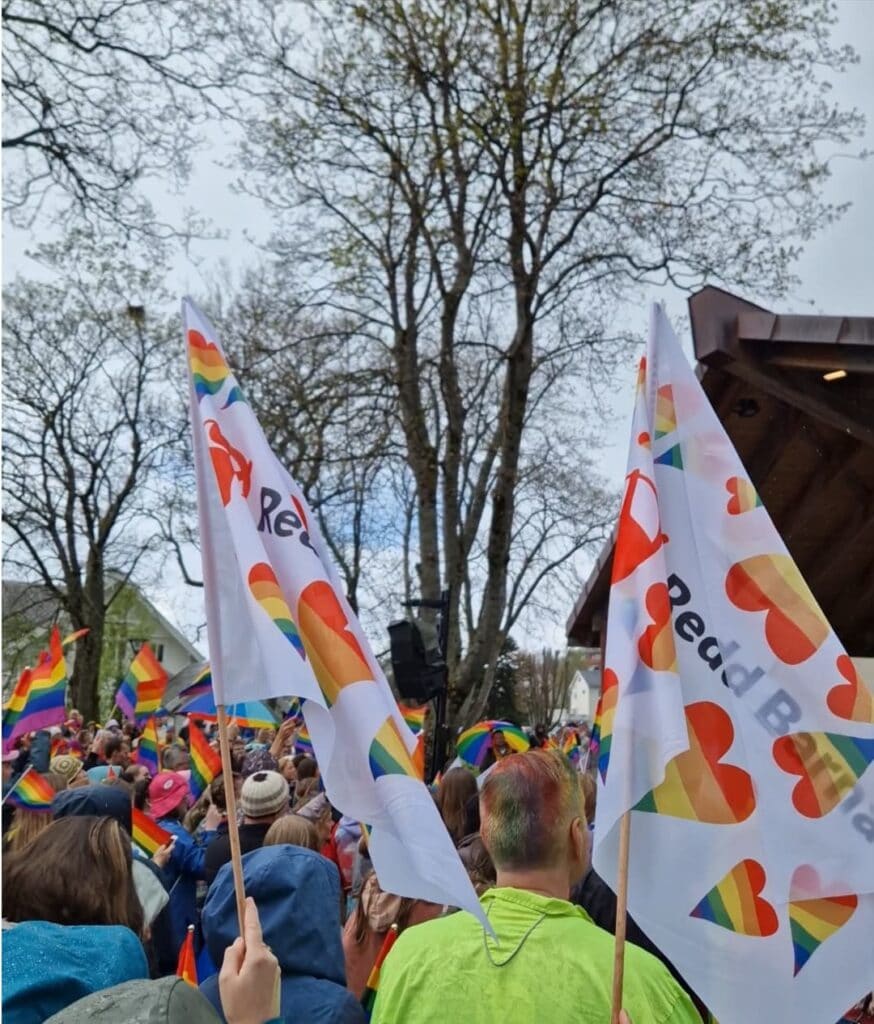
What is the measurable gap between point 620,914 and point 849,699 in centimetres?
87

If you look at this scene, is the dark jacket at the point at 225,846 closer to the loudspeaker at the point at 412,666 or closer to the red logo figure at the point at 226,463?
the red logo figure at the point at 226,463

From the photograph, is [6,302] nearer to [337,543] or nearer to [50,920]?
[337,543]

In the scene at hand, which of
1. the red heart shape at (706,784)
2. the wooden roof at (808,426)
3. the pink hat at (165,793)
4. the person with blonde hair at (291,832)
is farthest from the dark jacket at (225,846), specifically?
the wooden roof at (808,426)

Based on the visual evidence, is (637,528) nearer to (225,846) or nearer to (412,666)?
(225,846)

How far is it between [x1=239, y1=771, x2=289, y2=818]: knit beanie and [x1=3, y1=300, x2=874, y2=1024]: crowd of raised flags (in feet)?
6.62

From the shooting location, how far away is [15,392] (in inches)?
930

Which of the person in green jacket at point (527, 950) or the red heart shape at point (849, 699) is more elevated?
the red heart shape at point (849, 699)

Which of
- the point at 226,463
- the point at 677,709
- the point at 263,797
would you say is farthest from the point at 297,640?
the point at 263,797

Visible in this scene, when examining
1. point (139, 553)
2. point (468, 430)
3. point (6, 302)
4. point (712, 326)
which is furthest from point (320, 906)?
point (139, 553)

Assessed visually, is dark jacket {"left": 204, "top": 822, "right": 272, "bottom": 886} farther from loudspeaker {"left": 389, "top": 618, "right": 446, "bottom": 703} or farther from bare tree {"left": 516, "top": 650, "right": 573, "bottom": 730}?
bare tree {"left": 516, "top": 650, "right": 573, "bottom": 730}

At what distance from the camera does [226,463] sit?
265cm

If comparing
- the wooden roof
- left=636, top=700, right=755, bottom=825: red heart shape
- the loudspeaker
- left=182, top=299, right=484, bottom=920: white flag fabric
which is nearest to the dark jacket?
left=182, top=299, right=484, bottom=920: white flag fabric

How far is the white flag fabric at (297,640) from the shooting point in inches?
90.6

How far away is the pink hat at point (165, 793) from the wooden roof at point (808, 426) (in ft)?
15.2
